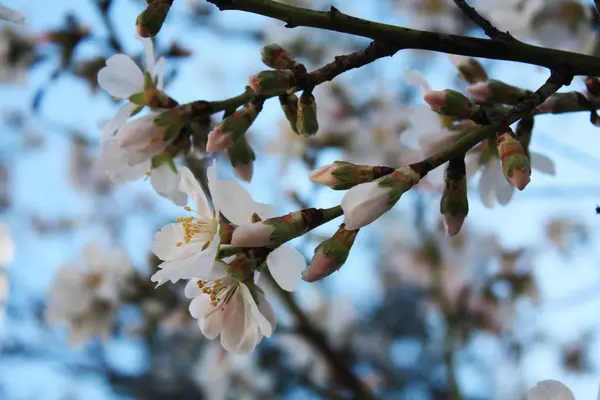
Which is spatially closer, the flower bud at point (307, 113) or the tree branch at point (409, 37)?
the tree branch at point (409, 37)

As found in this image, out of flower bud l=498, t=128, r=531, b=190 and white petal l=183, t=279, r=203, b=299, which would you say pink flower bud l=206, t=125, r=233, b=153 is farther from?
flower bud l=498, t=128, r=531, b=190

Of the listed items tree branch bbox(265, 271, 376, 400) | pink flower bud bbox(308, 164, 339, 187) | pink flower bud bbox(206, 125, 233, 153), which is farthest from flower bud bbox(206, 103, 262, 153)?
tree branch bbox(265, 271, 376, 400)

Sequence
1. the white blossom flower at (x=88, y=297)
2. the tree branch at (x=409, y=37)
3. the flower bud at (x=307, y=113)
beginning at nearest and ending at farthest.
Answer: the tree branch at (x=409, y=37) → the flower bud at (x=307, y=113) → the white blossom flower at (x=88, y=297)

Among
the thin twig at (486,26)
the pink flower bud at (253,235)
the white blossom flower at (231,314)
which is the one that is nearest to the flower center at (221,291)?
the white blossom flower at (231,314)

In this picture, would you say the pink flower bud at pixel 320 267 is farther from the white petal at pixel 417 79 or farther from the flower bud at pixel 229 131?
the white petal at pixel 417 79

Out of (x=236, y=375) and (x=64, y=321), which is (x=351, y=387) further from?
(x=236, y=375)

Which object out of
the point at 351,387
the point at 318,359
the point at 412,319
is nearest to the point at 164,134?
the point at 351,387

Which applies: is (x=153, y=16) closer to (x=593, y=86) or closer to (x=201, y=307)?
(x=201, y=307)
